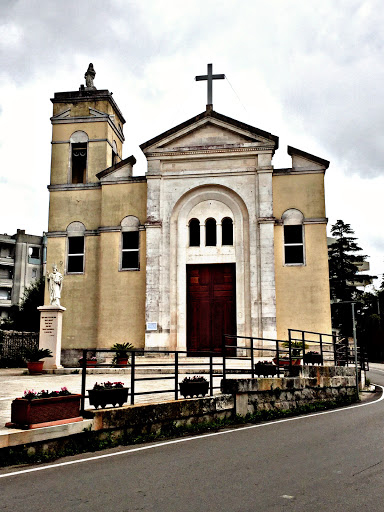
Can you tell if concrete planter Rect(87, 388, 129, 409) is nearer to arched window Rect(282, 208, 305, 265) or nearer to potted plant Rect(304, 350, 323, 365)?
potted plant Rect(304, 350, 323, 365)

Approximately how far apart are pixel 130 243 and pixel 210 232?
3559 mm

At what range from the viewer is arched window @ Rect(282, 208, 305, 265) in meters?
23.2

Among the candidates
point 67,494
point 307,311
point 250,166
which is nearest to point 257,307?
point 307,311

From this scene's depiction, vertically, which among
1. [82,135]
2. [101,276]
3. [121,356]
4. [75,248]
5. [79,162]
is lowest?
[121,356]

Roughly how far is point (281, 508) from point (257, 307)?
17.4 m

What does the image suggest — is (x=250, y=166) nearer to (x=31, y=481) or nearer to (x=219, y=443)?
(x=219, y=443)

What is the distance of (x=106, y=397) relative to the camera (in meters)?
8.92

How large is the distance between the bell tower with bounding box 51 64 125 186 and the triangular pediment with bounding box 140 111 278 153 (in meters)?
2.81

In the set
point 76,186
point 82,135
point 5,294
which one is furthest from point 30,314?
point 5,294

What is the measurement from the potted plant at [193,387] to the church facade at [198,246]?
36.8 ft

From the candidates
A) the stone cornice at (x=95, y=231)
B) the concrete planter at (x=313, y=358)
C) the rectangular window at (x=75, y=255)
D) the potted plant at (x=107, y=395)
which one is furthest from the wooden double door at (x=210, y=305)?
the potted plant at (x=107, y=395)

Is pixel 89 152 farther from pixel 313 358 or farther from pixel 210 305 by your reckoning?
pixel 313 358

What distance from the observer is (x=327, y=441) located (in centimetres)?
907

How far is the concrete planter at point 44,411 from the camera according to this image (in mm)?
7570
